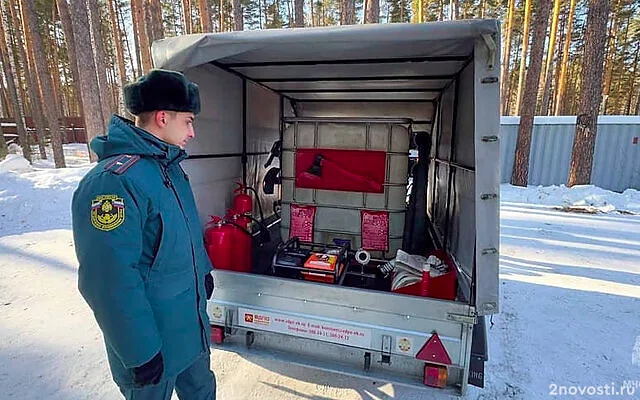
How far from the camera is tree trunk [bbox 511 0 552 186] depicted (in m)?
9.46

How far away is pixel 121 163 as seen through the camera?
4.33 feet

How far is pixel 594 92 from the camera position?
8781mm

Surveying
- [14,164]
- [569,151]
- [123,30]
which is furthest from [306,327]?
[123,30]

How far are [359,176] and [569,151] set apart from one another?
11.6m

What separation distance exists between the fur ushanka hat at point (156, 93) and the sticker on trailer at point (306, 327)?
129 centimetres

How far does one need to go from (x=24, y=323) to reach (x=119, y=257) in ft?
9.42

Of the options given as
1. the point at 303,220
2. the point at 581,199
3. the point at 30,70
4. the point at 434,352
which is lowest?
the point at 581,199

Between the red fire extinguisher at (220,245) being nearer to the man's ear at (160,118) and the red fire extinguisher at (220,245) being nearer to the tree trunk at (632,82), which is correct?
the man's ear at (160,118)

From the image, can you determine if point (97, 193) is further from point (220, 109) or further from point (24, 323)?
point (24, 323)

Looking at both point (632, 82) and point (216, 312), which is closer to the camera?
point (216, 312)

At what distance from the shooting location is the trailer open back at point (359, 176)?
178 cm

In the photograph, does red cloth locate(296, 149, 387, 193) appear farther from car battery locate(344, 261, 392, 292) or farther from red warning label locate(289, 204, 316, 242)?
car battery locate(344, 261, 392, 292)

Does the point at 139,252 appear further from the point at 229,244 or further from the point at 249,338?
the point at 229,244

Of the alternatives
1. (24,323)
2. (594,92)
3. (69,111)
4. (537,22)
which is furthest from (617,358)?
(69,111)
